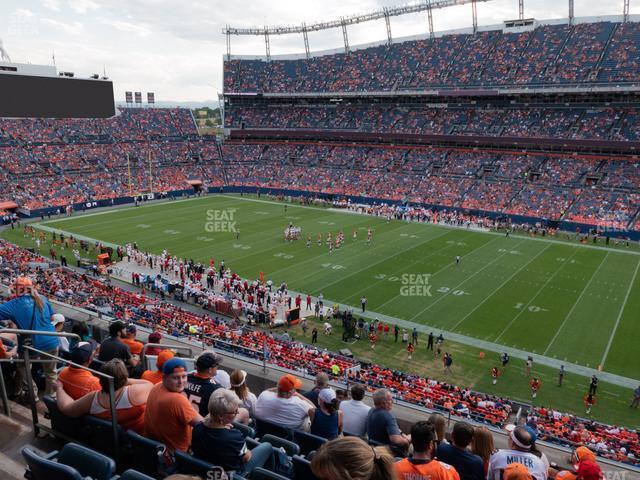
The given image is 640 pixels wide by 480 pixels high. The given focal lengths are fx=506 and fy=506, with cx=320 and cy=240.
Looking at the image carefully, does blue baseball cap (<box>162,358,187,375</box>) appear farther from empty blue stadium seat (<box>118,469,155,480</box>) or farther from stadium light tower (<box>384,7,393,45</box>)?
stadium light tower (<box>384,7,393,45</box>)

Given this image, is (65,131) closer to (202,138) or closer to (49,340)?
(202,138)

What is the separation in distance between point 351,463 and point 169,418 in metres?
2.79

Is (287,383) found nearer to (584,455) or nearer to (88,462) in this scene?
(88,462)

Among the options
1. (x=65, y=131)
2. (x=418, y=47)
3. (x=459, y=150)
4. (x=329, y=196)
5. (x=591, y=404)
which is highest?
(x=418, y=47)

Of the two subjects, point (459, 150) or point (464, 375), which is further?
point (459, 150)

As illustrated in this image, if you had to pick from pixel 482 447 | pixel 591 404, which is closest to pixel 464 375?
pixel 591 404

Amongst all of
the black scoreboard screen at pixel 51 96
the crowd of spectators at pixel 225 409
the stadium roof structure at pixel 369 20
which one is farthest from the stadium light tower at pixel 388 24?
the crowd of spectators at pixel 225 409

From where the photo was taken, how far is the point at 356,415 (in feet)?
19.7

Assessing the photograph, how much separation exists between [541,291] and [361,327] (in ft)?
38.4

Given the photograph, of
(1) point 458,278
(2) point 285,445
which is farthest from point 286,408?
(1) point 458,278

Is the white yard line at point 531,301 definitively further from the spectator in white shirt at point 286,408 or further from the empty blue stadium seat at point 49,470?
the empty blue stadium seat at point 49,470

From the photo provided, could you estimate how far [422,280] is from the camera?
29.4m

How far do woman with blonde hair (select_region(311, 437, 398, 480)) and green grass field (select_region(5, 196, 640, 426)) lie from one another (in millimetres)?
16949

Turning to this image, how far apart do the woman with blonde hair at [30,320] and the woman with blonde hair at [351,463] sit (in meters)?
5.36
